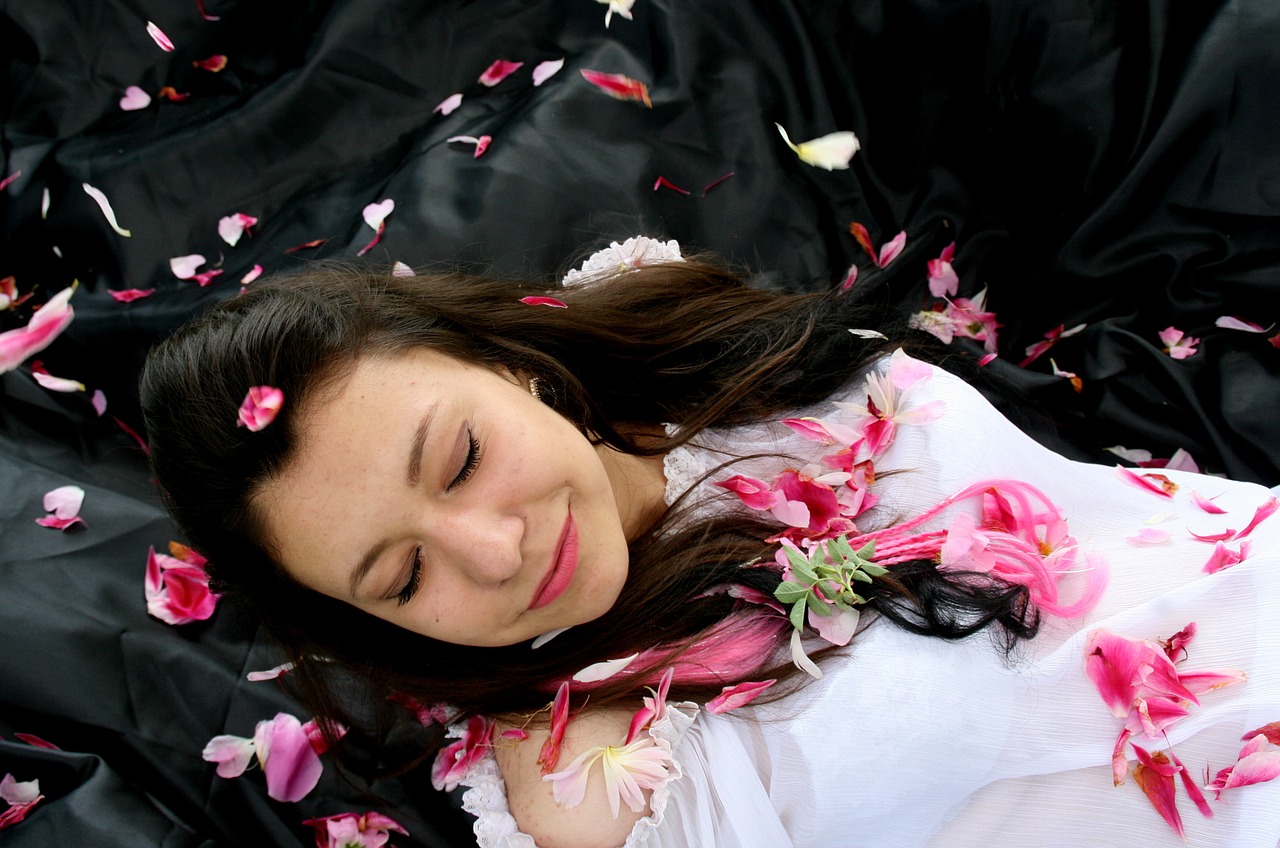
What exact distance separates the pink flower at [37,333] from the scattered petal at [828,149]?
1.52 meters

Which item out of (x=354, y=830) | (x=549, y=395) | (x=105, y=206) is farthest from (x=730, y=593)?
(x=105, y=206)

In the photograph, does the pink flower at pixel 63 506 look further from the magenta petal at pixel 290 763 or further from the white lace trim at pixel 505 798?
the white lace trim at pixel 505 798

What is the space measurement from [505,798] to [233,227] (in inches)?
52.7

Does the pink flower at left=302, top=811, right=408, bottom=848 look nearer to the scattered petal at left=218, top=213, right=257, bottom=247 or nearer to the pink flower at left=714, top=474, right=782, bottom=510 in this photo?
the pink flower at left=714, top=474, right=782, bottom=510

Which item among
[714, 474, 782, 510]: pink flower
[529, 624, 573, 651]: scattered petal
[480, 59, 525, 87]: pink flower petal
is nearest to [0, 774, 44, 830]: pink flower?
[529, 624, 573, 651]: scattered petal

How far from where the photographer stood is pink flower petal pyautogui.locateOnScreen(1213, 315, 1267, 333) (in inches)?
67.0

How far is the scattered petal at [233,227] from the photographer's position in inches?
74.9

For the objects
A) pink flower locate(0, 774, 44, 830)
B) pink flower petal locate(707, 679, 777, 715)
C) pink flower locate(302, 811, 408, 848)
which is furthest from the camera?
pink flower locate(302, 811, 408, 848)

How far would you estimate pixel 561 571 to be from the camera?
116cm

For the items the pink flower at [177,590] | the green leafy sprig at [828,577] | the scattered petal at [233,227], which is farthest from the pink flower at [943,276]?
the pink flower at [177,590]

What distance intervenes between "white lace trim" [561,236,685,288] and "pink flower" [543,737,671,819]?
859mm

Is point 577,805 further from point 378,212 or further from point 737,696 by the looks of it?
point 378,212

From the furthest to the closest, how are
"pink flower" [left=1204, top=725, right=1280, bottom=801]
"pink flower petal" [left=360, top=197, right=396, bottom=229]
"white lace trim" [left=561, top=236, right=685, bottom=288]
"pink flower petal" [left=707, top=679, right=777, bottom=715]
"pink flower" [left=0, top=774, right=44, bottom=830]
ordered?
"pink flower petal" [left=360, top=197, right=396, bottom=229], "white lace trim" [left=561, top=236, right=685, bottom=288], "pink flower" [left=0, top=774, right=44, bottom=830], "pink flower petal" [left=707, top=679, right=777, bottom=715], "pink flower" [left=1204, top=725, right=1280, bottom=801]

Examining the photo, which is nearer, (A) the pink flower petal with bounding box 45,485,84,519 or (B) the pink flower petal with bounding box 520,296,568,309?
(B) the pink flower petal with bounding box 520,296,568,309
